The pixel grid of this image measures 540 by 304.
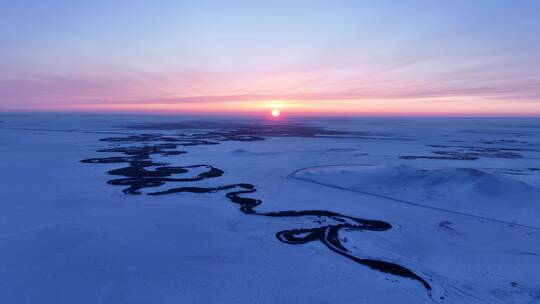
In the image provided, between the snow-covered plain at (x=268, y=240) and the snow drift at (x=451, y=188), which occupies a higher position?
the snow drift at (x=451, y=188)

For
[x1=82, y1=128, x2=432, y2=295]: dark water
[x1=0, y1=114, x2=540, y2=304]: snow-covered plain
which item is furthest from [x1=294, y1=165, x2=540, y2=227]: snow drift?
[x1=82, y1=128, x2=432, y2=295]: dark water

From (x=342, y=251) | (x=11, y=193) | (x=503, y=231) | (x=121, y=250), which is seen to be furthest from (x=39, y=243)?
(x=503, y=231)

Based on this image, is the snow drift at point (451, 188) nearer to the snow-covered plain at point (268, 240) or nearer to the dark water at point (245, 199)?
the snow-covered plain at point (268, 240)

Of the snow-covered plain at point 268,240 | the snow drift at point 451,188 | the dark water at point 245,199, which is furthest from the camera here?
the snow drift at point 451,188

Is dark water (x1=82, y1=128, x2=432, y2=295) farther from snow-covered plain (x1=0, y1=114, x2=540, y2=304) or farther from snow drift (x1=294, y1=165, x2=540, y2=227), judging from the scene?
snow drift (x1=294, y1=165, x2=540, y2=227)

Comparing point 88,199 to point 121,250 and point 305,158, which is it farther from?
point 305,158

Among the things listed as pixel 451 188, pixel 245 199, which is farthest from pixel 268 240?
pixel 451 188

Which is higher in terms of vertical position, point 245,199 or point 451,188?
point 451,188

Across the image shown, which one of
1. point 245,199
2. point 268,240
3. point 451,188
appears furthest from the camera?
point 451,188

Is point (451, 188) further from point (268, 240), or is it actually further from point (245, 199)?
point (268, 240)

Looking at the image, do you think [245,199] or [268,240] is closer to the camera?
[268,240]

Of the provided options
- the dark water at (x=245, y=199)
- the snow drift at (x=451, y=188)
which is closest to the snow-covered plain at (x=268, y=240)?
the snow drift at (x=451, y=188)

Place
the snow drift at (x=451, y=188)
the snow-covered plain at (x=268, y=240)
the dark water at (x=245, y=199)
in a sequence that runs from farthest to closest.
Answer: the snow drift at (x=451, y=188), the dark water at (x=245, y=199), the snow-covered plain at (x=268, y=240)
